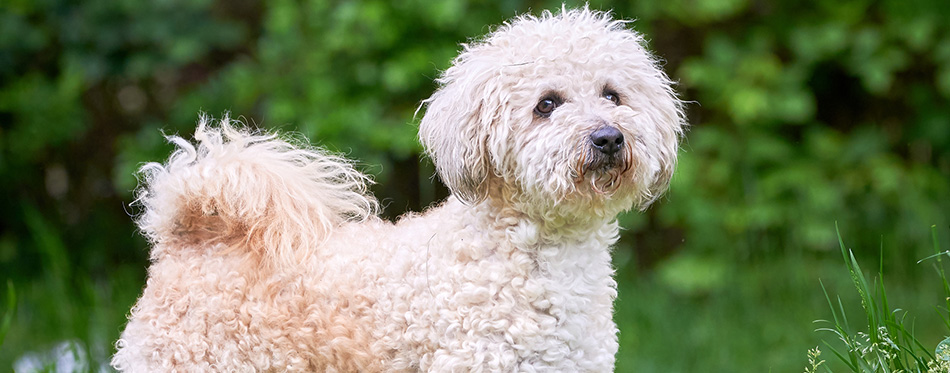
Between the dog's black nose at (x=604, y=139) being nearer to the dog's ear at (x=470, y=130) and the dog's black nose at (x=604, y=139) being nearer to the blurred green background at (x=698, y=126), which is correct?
the dog's ear at (x=470, y=130)

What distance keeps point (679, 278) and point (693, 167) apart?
0.61m

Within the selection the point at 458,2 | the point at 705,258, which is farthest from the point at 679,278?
the point at 458,2

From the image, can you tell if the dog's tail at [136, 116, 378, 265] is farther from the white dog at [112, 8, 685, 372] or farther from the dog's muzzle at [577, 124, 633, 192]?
the dog's muzzle at [577, 124, 633, 192]

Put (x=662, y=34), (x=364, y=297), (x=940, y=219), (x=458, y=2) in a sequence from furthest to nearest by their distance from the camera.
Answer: (x=662, y=34) < (x=940, y=219) < (x=458, y=2) < (x=364, y=297)

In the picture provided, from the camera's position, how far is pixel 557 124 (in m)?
2.40

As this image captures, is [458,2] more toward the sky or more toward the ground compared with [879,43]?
more toward the sky

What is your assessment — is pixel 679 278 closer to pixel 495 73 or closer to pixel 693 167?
pixel 693 167

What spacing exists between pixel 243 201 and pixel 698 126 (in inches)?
129

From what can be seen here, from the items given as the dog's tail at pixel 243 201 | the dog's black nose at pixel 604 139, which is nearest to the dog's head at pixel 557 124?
the dog's black nose at pixel 604 139

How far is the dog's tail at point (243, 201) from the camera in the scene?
2.67 m

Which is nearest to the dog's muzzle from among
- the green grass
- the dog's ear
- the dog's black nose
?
the dog's black nose

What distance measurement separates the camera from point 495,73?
8.18 feet

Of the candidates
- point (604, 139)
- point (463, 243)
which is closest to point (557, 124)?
point (604, 139)

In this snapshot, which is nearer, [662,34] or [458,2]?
[458,2]
